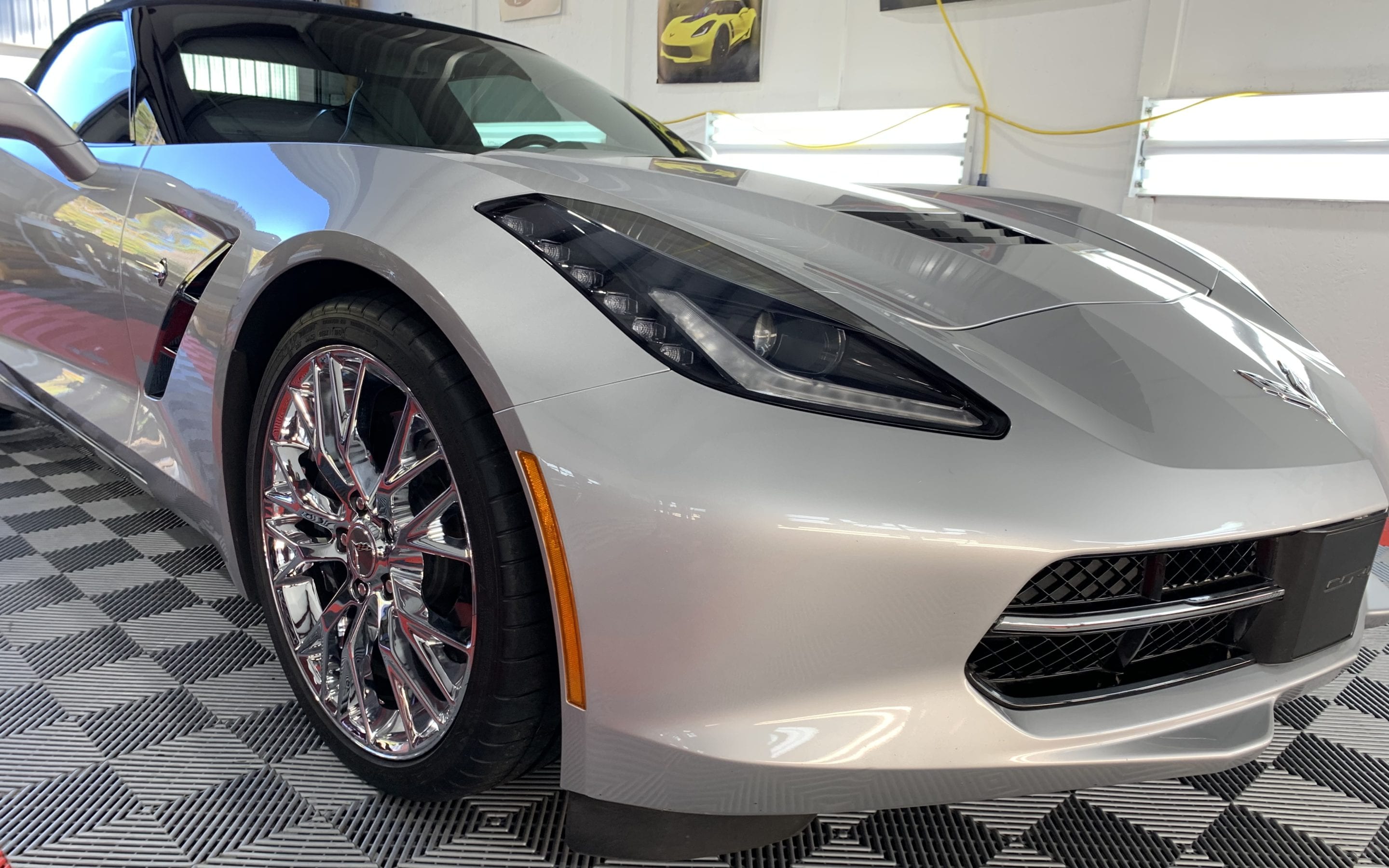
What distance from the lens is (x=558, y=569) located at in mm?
880

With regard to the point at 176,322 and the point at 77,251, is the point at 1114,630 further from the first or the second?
the point at 77,251

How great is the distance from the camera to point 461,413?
0.95 meters

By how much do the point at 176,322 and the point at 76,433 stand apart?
65 cm

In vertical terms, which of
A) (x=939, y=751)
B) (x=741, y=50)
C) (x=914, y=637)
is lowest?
(x=939, y=751)

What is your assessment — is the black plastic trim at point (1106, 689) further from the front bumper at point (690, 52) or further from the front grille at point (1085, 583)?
the front bumper at point (690, 52)

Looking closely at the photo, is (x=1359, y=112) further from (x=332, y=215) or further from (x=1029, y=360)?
(x=332, y=215)

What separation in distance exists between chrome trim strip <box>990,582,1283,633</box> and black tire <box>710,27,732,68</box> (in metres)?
4.18

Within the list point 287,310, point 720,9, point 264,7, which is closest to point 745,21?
point 720,9

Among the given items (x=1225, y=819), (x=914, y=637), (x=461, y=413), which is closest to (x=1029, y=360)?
(x=914, y=637)

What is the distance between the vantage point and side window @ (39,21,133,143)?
66.6 inches

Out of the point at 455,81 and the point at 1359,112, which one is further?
the point at 1359,112

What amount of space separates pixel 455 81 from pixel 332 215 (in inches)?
32.7

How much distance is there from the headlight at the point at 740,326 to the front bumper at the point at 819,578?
0.03m

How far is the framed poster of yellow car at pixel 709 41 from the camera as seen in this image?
4.46 meters
